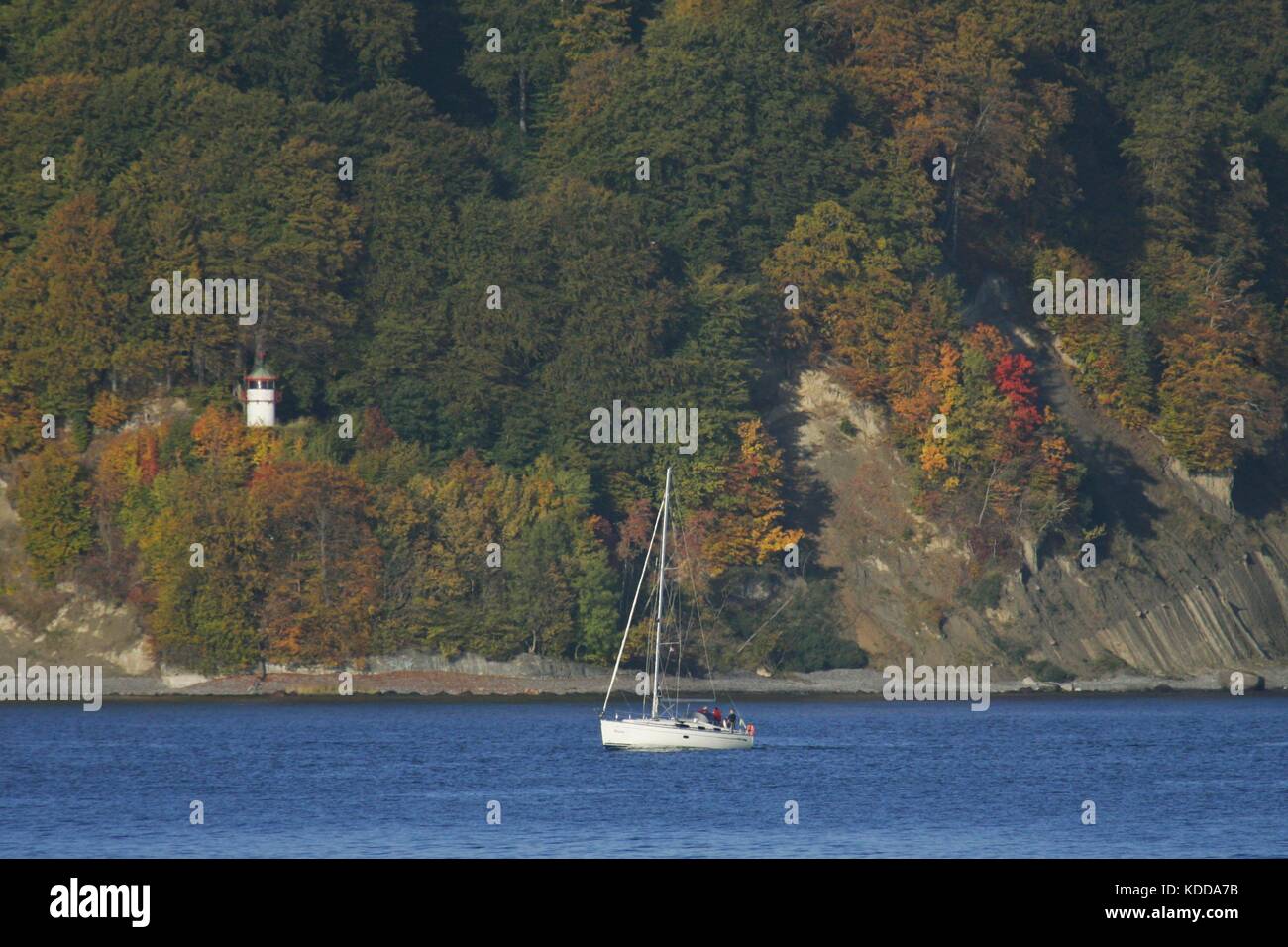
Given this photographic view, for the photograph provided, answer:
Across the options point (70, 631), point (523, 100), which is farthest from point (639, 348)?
point (70, 631)

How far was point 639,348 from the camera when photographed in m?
105

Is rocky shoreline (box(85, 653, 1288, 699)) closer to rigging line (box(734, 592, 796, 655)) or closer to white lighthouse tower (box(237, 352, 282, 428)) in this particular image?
rigging line (box(734, 592, 796, 655))

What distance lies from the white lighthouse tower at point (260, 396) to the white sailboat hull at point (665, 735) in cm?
3560

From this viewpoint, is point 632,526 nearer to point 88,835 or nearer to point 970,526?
point 970,526

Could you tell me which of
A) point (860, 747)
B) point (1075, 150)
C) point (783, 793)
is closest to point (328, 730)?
point (860, 747)

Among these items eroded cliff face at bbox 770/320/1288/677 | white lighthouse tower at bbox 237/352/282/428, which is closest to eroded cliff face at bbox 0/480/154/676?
white lighthouse tower at bbox 237/352/282/428

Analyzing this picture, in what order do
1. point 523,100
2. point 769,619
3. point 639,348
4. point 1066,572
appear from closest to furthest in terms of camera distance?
point 769,619
point 639,348
point 1066,572
point 523,100

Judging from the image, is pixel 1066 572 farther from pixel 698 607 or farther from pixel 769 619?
pixel 698 607

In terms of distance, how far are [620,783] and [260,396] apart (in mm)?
44384

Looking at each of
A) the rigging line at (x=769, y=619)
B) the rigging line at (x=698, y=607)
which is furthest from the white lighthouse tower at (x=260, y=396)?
the rigging line at (x=769, y=619)

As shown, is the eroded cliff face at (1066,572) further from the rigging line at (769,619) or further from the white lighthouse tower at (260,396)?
the white lighthouse tower at (260,396)

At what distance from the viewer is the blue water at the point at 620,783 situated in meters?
52.4

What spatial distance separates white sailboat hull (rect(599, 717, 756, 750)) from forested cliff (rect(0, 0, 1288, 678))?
2533cm

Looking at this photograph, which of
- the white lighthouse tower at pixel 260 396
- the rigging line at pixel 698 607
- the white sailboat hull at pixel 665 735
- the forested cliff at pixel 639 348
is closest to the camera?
the white sailboat hull at pixel 665 735
